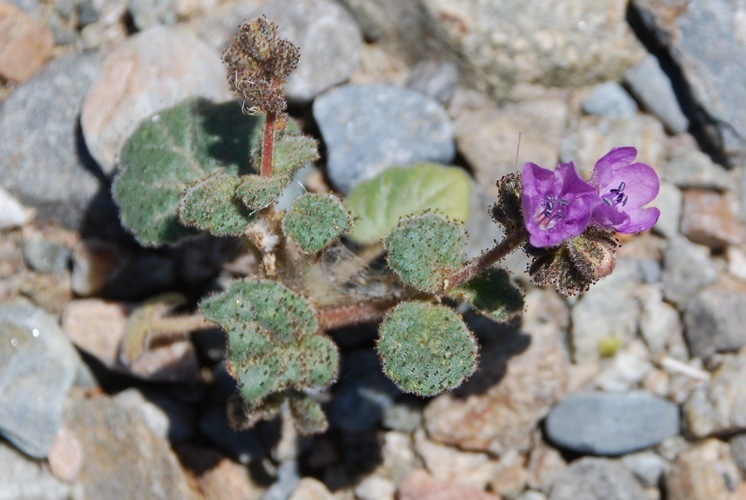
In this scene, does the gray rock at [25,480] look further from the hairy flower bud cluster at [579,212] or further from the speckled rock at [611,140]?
the speckled rock at [611,140]

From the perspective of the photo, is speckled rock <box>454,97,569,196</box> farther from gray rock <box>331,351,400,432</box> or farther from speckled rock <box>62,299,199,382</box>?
speckled rock <box>62,299,199,382</box>

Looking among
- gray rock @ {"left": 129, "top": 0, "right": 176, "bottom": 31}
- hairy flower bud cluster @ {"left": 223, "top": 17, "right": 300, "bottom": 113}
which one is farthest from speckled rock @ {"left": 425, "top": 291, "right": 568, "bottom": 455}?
gray rock @ {"left": 129, "top": 0, "right": 176, "bottom": 31}

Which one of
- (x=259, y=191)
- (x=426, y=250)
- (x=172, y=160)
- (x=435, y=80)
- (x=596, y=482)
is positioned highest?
(x=259, y=191)

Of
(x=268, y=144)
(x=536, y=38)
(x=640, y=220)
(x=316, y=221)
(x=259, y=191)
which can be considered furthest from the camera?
(x=536, y=38)

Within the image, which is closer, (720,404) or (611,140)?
(720,404)

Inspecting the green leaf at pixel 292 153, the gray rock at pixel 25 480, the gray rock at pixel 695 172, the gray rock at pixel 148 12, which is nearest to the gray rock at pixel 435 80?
the gray rock at pixel 695 172

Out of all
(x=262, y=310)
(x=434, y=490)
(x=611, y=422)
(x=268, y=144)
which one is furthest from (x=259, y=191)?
(x=611, y=422)

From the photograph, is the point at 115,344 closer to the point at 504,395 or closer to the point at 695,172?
the point at 504,395
